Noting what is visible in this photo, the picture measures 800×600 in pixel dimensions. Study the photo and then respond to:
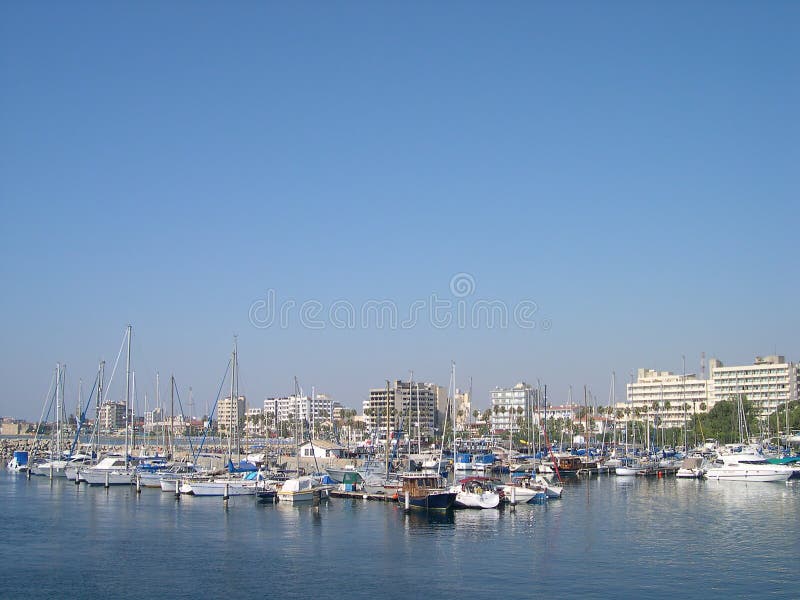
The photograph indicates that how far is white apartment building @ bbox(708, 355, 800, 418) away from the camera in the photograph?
157m

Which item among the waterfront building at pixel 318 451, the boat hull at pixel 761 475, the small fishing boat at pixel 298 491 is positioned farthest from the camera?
the waterfront building at pixel 318 451

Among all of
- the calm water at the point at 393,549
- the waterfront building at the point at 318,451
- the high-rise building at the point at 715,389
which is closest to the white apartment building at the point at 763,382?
the high-rise building at the point at 715,389

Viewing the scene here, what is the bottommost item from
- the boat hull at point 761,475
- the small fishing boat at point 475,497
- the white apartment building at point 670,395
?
the boat hull at point 761,475

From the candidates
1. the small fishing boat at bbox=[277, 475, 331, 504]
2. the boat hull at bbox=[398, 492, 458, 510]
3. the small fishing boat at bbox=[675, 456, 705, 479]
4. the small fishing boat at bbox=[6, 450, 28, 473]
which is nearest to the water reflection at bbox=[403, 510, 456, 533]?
the boat hull at bbox=[398, 492, 458, 510]

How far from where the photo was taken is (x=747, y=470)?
255 feet

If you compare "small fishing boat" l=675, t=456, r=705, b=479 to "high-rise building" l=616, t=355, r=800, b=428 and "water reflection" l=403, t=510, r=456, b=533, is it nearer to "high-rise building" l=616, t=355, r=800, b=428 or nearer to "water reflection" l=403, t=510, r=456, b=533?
"water reflection" l=403, t=510, r=456, b=533

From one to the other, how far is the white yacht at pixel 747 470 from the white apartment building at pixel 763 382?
78496mm

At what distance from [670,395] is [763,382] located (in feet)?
64.1

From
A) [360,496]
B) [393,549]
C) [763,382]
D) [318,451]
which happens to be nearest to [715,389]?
[763,382]

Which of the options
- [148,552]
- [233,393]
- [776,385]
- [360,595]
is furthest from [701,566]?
[776,385]

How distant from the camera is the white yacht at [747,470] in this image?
77.4 metres

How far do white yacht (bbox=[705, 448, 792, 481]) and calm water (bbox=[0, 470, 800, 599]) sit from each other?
16.4 metres

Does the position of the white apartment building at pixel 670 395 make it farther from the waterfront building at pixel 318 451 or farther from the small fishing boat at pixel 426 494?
the small fishing boat at pixel 426 494

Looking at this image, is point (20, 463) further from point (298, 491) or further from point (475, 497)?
point (475, 497)
